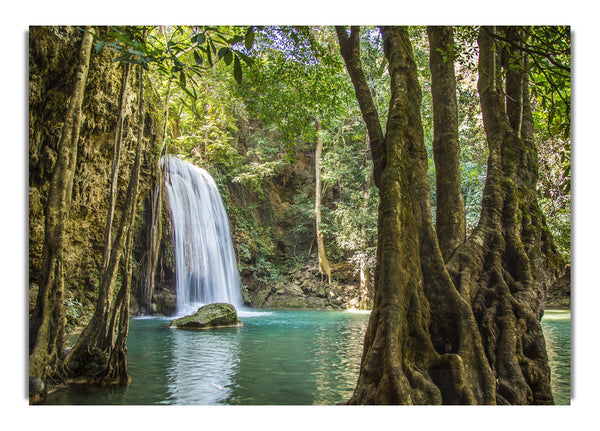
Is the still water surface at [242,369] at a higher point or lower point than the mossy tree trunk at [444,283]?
lower

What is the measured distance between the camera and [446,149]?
4.22 meters

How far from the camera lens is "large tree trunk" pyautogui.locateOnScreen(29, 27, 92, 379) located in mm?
3000

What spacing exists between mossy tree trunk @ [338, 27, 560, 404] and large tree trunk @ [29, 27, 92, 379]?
2152 mm

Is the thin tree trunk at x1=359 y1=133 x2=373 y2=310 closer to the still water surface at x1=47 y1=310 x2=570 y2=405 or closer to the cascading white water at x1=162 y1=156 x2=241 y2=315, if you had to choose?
the cascading white water at x1=162 y1=156 x2=241 y2=315

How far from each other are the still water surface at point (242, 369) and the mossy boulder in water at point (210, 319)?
1.25 ft

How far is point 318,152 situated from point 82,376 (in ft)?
36.7

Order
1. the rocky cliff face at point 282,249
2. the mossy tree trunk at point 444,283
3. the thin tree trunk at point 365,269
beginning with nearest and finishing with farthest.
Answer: the mossy tree trunk at point 444,283, the rocky cliff face at point 282,249, the thin tree trunk at point 365,269

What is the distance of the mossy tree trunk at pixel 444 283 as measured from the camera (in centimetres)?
280

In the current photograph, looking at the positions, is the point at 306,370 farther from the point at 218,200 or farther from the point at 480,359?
the point at 218,200

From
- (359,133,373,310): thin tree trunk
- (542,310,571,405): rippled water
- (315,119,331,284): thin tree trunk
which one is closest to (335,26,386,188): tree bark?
(542,310,571,405): rippled water

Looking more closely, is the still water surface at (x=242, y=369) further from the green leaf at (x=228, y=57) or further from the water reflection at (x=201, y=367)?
the green leaf at (x=228, y=57)

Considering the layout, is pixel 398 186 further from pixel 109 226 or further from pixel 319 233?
pixel 319 233

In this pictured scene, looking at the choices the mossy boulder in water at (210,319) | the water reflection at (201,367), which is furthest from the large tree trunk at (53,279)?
the mossy boulder in water at (210,319)

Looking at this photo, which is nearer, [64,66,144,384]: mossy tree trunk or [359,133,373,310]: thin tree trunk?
[64,66,144,384]: mossy tree trunk
